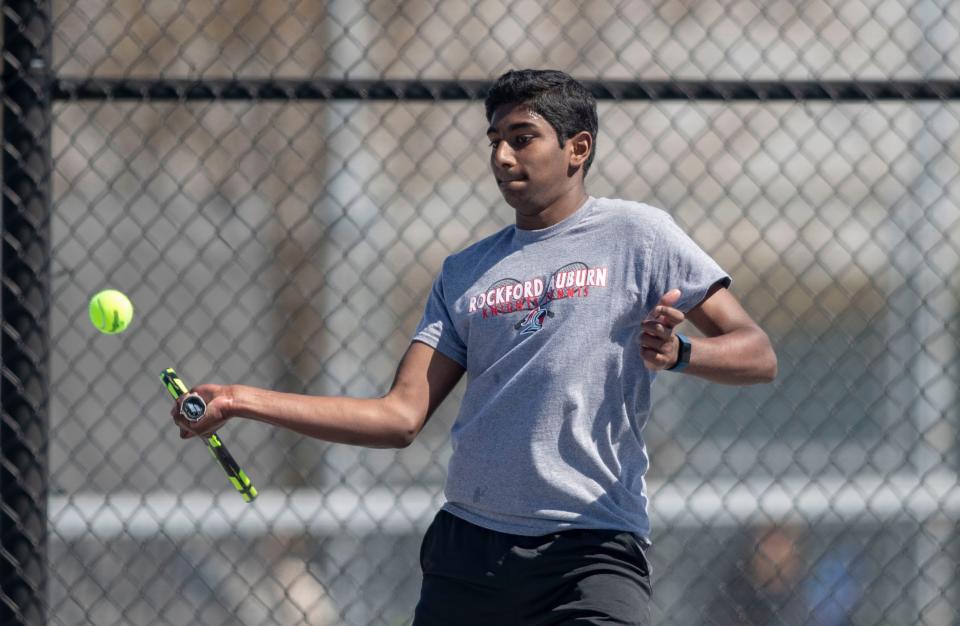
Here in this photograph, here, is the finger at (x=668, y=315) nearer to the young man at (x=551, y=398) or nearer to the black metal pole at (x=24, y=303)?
the young man at (x=551, y=398)

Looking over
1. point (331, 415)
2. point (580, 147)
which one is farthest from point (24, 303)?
point (580, 147)

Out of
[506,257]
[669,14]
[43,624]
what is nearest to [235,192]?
[669,14]

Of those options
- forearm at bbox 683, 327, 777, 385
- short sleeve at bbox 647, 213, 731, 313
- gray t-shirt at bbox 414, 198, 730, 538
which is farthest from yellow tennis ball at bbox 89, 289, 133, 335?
forearm at bbox 683, 327, 777, 385

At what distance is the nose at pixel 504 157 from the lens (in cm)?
235

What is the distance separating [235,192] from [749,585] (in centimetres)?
278

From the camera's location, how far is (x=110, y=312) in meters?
2.82

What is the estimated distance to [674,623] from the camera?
190 inches

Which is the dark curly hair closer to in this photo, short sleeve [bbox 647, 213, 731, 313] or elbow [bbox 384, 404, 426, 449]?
short sleeve [bbox 647, 213, 731, 313]

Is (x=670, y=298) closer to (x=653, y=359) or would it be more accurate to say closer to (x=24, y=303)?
(x=653, y=359)

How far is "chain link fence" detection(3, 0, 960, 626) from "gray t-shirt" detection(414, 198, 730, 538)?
6.83 feet

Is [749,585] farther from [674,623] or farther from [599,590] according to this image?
[599,590]

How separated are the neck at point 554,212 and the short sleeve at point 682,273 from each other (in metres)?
0.21

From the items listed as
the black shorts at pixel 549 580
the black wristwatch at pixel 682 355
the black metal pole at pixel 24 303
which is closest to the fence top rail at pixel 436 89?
the black metal pole at pixel 24 303

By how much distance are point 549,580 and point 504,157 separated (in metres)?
0.82
